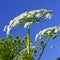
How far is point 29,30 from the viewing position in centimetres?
624

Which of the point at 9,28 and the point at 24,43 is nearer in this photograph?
the point at 9,28

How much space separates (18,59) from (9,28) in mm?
720

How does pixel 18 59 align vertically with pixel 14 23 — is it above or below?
below

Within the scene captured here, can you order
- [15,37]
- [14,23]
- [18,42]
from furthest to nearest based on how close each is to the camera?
[15,37] → [18,42] → [14,23]

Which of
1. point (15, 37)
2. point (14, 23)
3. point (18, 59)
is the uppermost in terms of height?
point (15, 37)

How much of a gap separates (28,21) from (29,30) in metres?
0.34

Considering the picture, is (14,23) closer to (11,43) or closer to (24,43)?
(11,43)

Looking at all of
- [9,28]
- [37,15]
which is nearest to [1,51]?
[9,28]

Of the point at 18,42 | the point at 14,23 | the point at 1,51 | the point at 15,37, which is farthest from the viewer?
the point at 15,37

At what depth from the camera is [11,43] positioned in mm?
6246

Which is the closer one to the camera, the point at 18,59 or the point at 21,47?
the point at 18,59

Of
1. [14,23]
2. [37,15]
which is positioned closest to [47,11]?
[37,15]

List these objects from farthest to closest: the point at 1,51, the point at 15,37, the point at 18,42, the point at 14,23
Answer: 1. the point at 15,37
2. the point at 18,42
3. the point at 1,51
4. the point at 14,23

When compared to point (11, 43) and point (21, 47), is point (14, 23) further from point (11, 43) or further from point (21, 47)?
point (21, 47)
